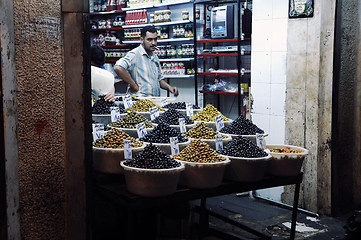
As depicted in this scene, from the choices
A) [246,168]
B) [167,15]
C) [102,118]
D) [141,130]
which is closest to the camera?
[246,168]

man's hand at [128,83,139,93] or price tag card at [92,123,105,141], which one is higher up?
man's hand at [128,83,139,93]

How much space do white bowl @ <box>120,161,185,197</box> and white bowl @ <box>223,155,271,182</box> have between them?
487 mm

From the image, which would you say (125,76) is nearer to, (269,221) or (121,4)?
(269,221)

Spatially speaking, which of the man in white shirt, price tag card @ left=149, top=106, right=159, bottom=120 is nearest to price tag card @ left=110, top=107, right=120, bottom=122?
price tag card @ left=149, top=106, right=159, bottom=120

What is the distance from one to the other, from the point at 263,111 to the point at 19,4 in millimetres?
3165

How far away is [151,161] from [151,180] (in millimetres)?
109

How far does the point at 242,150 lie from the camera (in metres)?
2.60

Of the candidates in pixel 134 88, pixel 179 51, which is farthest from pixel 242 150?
pixel 179 51

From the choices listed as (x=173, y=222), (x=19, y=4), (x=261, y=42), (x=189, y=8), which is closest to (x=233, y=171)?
(x=173, y=222)

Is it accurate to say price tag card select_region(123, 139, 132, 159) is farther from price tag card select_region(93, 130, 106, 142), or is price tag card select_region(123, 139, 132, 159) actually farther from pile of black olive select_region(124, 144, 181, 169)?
price tag card select_region(93, 130, 106, 142)

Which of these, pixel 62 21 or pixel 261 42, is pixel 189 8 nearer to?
pixel 261 42

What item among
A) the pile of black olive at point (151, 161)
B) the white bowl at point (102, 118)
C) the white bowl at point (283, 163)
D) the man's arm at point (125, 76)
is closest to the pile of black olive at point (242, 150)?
the white bowl at point (283, 163)

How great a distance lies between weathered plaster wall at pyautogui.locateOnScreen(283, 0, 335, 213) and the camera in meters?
3.98

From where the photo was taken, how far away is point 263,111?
15.1ft
